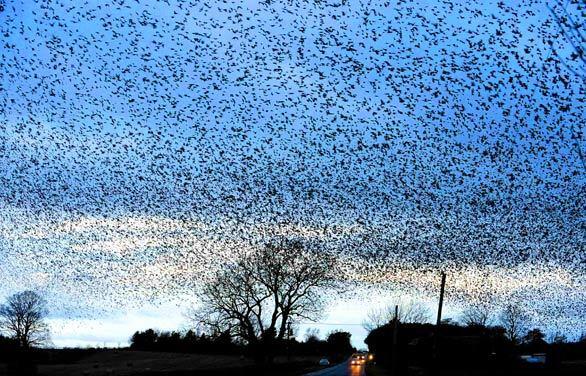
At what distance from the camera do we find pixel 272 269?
74.1 m

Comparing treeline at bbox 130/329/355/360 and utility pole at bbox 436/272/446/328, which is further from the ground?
utility pole at bbox 436/272/446/328

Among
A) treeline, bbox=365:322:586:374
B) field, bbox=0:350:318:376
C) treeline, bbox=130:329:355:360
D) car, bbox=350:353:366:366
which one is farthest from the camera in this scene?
treeline, bbox=130:329:355:360

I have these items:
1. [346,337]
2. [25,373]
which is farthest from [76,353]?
[346,337]

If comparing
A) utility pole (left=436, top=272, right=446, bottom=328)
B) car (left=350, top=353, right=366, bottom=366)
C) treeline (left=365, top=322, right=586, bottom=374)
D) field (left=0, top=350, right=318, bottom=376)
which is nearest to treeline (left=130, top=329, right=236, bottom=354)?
field (left=0, top=350, right=318, bottom=376)

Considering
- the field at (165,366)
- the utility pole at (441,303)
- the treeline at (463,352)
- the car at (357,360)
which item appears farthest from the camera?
the car at (357,360)

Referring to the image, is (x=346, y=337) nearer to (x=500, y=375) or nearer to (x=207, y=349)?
(x=207, y=349)

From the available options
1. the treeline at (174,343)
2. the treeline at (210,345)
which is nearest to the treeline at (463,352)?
the treeline at (210,345)

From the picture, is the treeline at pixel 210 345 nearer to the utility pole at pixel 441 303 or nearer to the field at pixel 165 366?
the field at pixel 165 366

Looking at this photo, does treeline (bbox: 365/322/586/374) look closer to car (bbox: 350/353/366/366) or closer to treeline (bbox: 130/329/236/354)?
car (bbox: 350/353/366/366)

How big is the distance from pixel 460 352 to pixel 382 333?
26.5 m

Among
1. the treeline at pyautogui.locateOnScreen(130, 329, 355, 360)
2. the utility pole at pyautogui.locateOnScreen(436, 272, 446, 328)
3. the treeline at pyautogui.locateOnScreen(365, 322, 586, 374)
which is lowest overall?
the treeline at pyautogui.locateOnScreen(130, 329, 355, 360)

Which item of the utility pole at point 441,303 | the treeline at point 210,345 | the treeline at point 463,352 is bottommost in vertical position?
the treeline at point 210,345

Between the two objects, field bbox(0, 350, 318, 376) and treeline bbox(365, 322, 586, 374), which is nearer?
treeline bbox(365, 322, 586, 374)

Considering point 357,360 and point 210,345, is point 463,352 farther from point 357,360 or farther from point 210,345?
point 210,345
